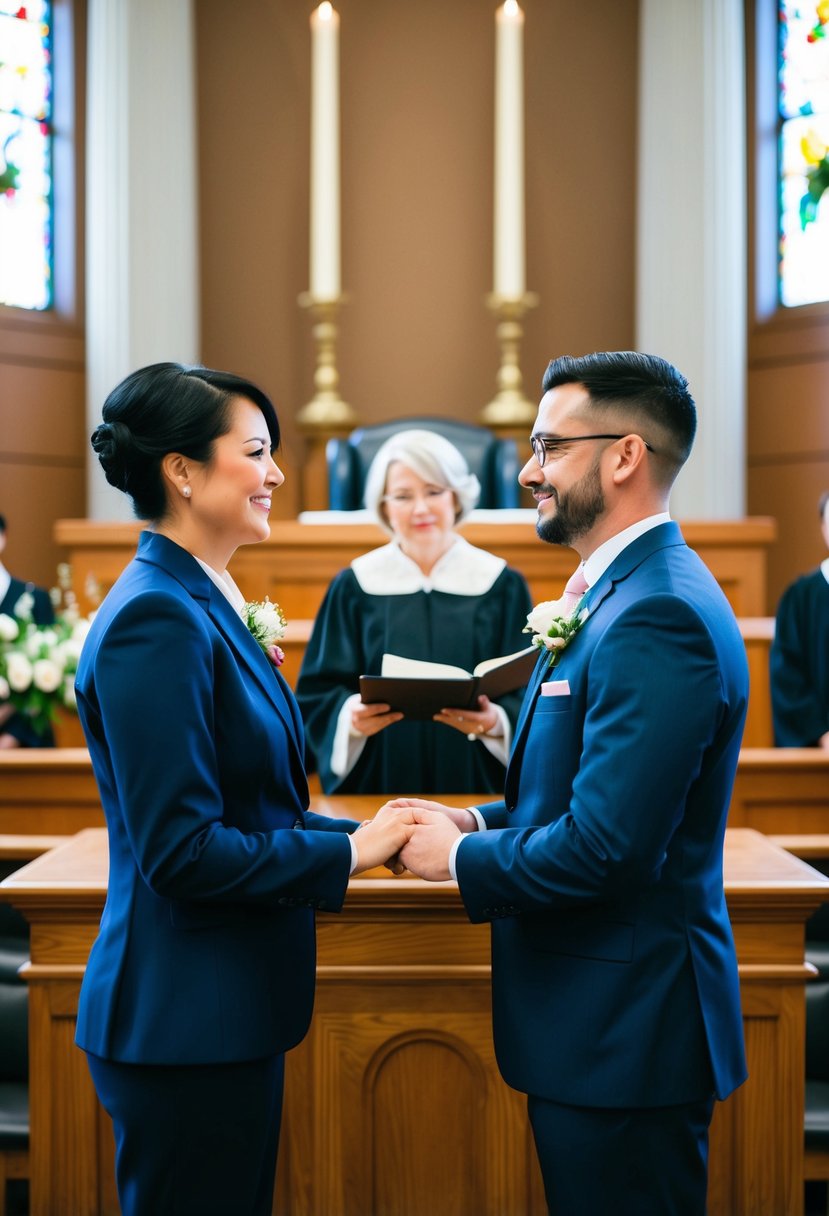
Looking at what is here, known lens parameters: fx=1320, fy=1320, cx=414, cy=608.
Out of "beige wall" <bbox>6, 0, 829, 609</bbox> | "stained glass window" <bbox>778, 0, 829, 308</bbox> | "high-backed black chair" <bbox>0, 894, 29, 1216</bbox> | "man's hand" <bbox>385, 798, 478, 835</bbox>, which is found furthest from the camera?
"beige wall" <bbox>6, 0, 829, 609</bbox>

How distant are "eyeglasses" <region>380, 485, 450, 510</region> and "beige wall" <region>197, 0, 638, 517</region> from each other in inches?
156

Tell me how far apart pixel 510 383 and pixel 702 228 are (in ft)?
4.44

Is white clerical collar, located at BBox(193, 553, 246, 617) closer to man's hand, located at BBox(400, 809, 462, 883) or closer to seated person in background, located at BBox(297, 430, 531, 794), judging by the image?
man's hand, located at BBox(400, 809, 462, 883)

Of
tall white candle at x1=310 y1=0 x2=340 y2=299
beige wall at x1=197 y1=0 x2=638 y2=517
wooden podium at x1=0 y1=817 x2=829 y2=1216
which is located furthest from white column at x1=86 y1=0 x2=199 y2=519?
wooden podium at x1=0 y1=817 x2=829 y2=1216

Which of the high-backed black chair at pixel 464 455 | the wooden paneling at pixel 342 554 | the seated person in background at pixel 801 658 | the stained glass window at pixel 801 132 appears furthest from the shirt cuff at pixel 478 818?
the stained glass window at pixel 801 132

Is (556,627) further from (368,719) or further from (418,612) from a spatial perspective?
(418,612)

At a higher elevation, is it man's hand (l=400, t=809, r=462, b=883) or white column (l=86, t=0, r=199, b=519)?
white column (l=86, t=0, r=199, b=519)

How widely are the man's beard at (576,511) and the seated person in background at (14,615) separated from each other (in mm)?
3423

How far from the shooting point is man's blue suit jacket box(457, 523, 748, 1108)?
176 cm

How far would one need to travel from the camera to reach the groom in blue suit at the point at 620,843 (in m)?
1.77

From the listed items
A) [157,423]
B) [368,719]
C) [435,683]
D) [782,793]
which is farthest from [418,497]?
[157,423]

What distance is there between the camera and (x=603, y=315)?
7.87 m

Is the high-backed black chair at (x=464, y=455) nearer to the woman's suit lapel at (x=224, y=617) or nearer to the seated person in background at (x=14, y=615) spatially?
the seated person in background at (x=14, y=615)

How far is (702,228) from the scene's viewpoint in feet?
23.6
